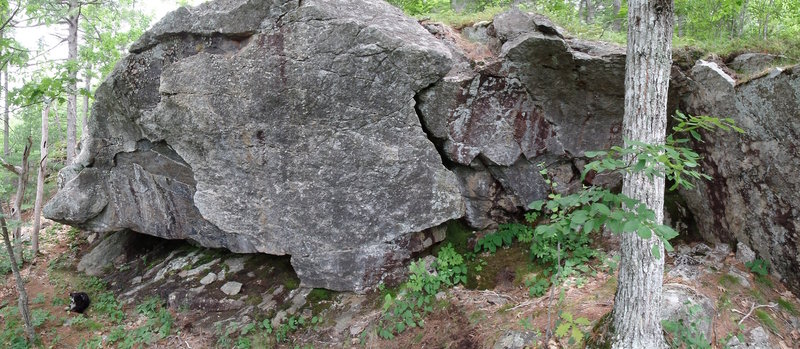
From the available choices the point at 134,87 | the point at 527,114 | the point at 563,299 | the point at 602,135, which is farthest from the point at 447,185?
the point at 134,87

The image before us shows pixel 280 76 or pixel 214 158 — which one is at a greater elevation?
pixel 280 76

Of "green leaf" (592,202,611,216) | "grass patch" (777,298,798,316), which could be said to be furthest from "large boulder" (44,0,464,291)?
"grass patch" (777,298,798,316)

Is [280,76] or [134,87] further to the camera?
[134,87]

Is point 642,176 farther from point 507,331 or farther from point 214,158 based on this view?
point 214,158

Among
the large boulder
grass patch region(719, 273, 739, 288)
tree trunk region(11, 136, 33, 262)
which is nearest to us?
grass patch region(719, 273, 739, 288)

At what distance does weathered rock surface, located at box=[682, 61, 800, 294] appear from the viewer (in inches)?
182

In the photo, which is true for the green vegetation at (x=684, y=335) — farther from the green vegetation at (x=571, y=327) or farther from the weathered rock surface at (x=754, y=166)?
the weathered rock surface at (x=754, y=166)

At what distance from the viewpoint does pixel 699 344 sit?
4008 mm

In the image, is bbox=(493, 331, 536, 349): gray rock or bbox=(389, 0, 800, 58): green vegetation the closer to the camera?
bbox=(493, 331, 536, 349): gray rock

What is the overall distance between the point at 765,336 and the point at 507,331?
2602 millimetres

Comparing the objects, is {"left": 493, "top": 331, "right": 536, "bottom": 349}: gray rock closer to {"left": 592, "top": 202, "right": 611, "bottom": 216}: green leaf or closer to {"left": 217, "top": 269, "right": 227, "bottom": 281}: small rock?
{"left": 592, "top": 202, "right": 611, "bottom": 216}: green leaf

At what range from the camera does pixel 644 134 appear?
376cm

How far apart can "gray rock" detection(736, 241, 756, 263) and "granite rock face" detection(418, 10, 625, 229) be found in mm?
2077

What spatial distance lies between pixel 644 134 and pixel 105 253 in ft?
33.5
